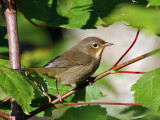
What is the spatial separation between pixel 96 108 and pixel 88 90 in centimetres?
26

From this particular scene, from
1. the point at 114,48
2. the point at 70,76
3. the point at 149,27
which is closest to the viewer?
the point at 149,27

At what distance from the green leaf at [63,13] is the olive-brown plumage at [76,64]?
2.46ft

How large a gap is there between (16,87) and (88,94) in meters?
0.97

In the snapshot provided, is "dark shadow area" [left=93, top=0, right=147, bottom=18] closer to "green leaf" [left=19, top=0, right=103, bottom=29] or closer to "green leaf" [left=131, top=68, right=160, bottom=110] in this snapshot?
"green leaf" [left=19, top=0, right=103, bottom=29]

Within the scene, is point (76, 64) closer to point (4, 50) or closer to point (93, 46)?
point (93, 46)

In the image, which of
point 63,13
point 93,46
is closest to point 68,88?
point 63,13

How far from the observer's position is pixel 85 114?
7.09 ft

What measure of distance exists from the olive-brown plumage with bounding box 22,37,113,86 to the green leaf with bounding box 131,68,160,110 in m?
1.50

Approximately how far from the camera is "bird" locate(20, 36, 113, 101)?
345 centimetres

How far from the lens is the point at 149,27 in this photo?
69 cm

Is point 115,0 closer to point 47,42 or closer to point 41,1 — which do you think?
point 41,1

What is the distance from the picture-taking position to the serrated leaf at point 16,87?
5.02 feet

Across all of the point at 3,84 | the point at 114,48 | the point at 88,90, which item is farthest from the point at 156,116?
the point at 114,48

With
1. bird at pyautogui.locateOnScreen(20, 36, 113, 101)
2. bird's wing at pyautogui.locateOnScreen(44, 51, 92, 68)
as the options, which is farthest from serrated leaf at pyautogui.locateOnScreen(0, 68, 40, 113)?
bird's wing at pyautogui.locateOnScreen(44, 51, 92, 68)
